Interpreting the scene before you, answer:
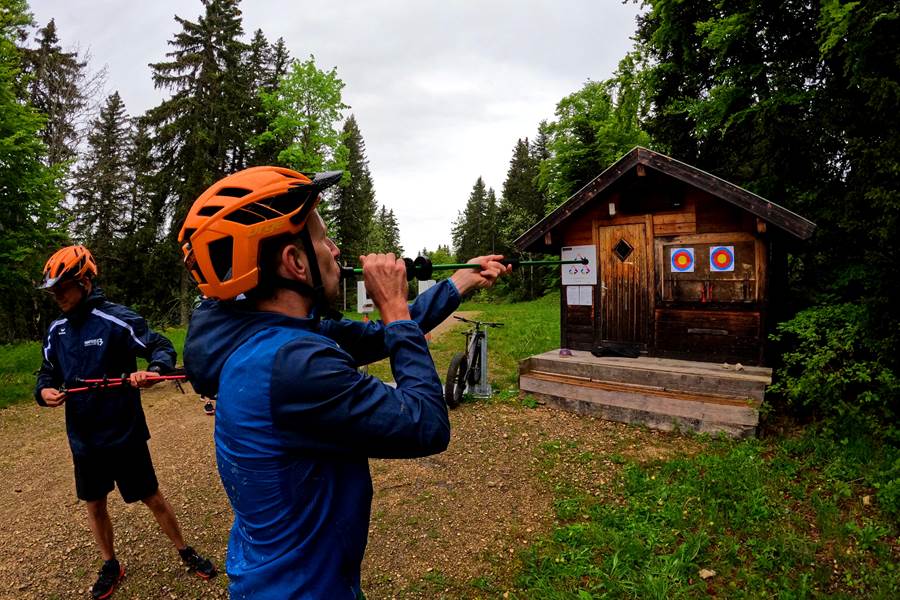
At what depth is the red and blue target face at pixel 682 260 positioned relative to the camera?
358 inches

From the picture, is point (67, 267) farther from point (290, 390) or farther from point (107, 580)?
point (290, 390)

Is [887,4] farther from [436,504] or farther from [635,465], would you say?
[436,504]

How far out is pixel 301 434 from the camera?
1.28m

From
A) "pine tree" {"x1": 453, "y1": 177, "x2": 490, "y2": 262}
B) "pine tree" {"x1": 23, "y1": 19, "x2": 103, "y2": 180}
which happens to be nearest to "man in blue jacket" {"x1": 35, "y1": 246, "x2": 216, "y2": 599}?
"pine tree" {"x1": 23, "y1": 19, "x2": 103, "y2": 180}

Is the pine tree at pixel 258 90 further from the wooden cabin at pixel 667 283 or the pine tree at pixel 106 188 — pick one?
the wooden cabin at pixel 667 283

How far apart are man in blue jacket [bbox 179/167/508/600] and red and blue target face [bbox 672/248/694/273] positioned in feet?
29.6

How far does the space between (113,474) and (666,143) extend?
14644mm

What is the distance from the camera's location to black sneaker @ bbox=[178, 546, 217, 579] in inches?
161

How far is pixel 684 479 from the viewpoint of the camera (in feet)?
17.8

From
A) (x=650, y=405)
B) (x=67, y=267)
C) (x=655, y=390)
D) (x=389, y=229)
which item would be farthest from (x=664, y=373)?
(x=389, y=229)

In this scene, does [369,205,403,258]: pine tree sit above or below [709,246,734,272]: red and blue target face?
above

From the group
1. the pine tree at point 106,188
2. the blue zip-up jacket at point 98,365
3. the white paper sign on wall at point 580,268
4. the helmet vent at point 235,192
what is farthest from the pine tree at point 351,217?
the helmet vent at point 235,192

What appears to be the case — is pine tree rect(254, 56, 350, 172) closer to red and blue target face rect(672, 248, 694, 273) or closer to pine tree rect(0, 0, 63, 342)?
pine tree rect(0, 0, 63, 342)

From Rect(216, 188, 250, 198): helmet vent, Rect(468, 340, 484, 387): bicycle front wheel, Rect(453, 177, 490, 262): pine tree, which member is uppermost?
Rect(453, 177, 490, 262): pine tree
